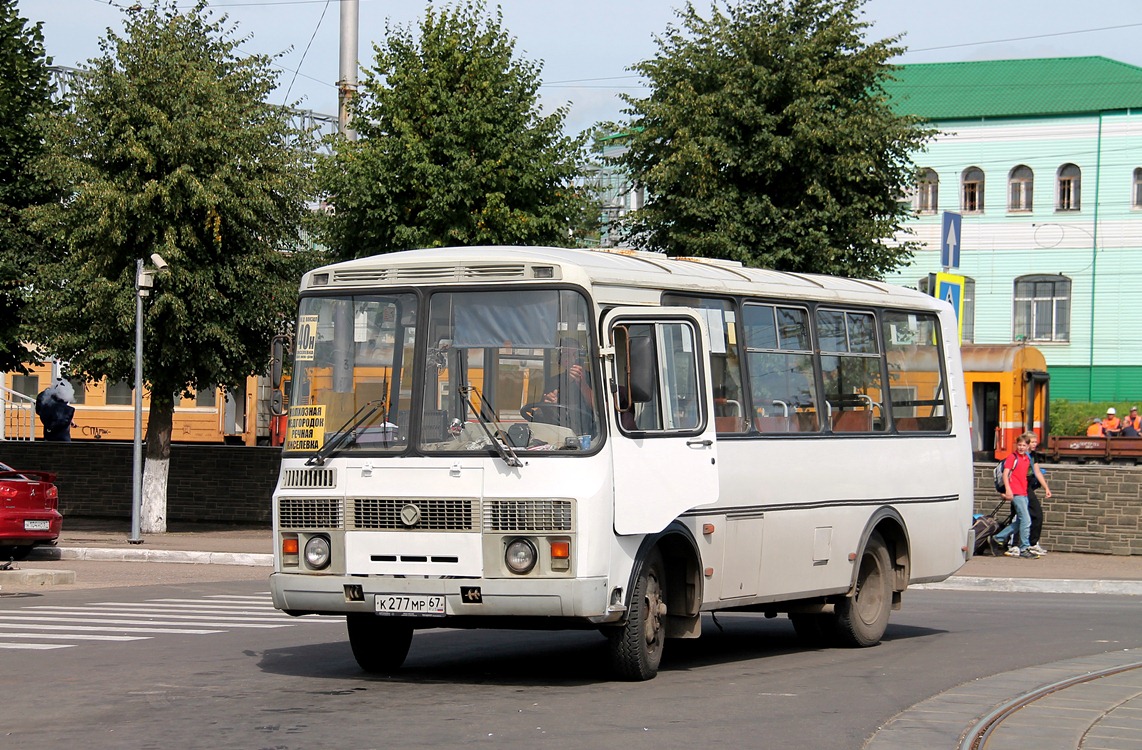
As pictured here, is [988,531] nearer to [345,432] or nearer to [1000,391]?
[345,432]

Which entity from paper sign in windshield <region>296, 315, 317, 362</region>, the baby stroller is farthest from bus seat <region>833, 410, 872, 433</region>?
the baby stroller

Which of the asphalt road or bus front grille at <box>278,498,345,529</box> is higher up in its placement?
A: bus front grille at <box>278,498,345,529</box>

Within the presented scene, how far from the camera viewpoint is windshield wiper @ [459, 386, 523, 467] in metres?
10.4

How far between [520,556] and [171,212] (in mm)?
17673

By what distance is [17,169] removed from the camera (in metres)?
29.0

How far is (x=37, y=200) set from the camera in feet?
95.7

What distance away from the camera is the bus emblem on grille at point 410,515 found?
1048 cm

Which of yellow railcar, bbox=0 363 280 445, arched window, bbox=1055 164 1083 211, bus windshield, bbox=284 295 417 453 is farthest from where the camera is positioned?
arched window, bbox=1055 164 1083 211

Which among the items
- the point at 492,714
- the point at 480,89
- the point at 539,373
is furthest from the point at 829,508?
the point at 480,89

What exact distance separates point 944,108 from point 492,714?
54142mm

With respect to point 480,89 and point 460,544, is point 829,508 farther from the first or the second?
point 480,89

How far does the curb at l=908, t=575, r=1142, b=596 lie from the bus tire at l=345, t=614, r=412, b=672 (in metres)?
10.2

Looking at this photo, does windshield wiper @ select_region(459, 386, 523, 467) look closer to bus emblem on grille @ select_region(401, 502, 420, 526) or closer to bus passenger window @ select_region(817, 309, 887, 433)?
bus emblem on grille @ select_region(401, 502, 420, 526)

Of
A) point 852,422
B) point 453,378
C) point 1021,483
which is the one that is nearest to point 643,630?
point 453,378
